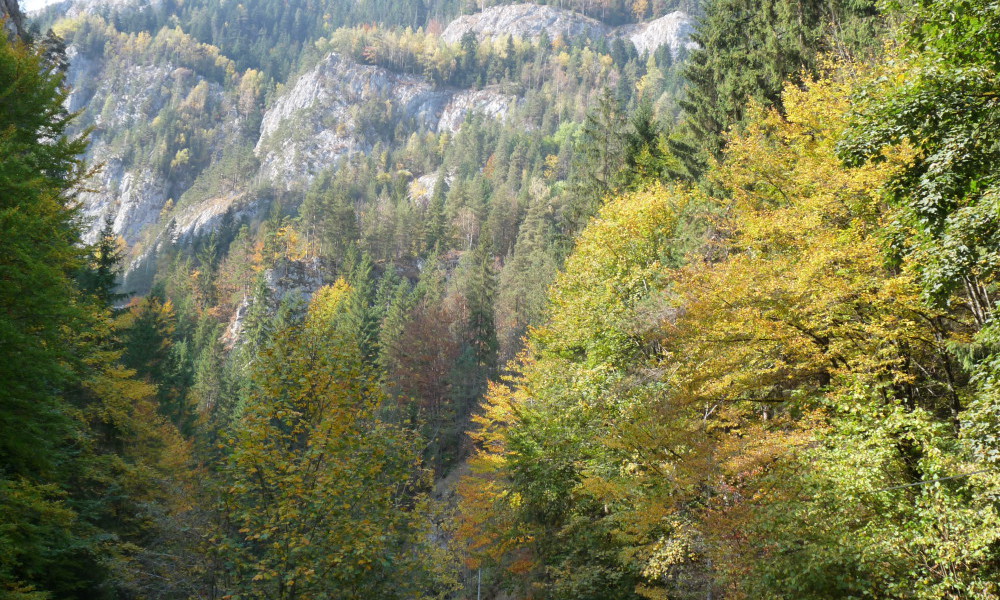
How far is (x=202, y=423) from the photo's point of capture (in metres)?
40.8

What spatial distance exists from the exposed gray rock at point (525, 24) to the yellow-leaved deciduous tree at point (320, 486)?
182 meters

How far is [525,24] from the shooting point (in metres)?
183

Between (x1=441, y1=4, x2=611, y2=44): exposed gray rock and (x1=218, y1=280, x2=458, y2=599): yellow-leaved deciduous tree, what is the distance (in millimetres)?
181812

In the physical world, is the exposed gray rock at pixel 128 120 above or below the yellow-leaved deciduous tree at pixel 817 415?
above

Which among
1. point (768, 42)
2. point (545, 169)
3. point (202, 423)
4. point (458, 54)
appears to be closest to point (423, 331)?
point (202, 423)

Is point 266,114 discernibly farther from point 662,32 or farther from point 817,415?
point 817,415

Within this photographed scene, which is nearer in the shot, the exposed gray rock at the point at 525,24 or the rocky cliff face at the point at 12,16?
the rocky cliff face at the point at 12,16

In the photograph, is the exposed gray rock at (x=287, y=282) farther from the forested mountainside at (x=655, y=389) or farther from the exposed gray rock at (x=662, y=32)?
the exposed gray rock at (x=662, y=32)

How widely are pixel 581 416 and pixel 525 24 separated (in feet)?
629

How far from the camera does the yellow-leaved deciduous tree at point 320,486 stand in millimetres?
7645

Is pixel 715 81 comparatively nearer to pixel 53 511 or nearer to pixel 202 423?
pixel 53 511

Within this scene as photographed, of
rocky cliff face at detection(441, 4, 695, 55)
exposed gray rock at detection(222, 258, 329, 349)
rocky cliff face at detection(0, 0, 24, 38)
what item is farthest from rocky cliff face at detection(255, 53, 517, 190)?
rocky cliff face at detection(0, 0, 24, 38)

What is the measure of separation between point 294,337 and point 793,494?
909 cm

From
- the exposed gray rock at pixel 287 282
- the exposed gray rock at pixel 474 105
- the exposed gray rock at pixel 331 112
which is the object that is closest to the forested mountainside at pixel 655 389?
the exposed gray rock at pixel 287 282
